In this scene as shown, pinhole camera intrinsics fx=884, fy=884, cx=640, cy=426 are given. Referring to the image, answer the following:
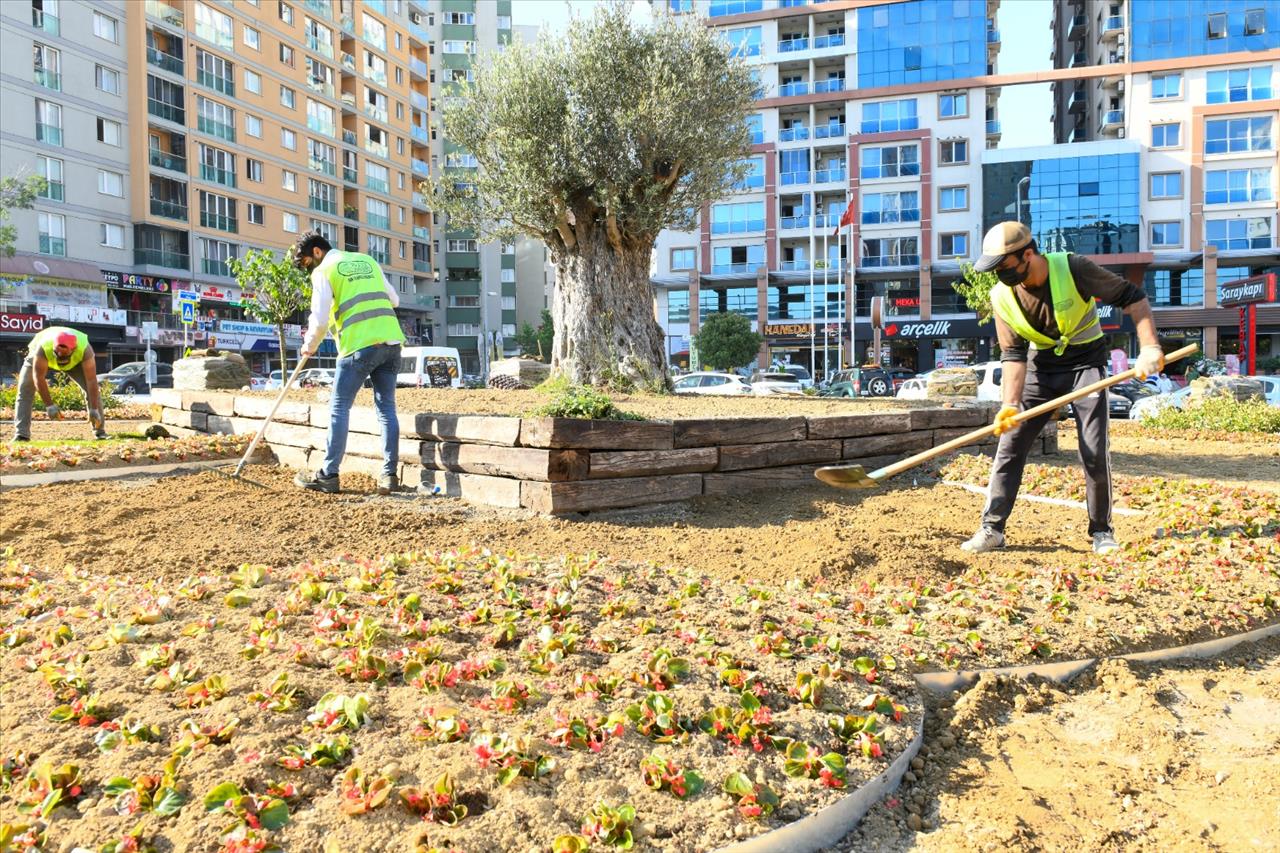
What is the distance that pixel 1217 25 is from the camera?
45656 millimetres

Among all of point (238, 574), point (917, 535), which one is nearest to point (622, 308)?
point (917, 535)

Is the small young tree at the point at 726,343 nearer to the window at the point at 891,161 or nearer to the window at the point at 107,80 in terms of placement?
the window at the point at 891,161

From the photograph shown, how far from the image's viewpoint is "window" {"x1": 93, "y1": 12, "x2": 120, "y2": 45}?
3553 cm

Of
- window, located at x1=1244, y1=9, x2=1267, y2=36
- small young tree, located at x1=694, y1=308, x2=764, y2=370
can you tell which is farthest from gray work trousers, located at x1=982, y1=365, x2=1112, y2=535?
window, located at x1=1244, y1=9, x2=1267, y2=36

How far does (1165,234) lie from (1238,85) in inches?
325

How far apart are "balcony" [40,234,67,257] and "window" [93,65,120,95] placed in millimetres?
6681

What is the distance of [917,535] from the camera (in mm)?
5207

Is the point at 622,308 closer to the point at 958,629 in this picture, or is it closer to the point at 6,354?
the point at 958,629

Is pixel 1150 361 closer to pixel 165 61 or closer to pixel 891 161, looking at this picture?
pixel 165 61

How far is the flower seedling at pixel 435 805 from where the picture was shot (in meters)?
1.98

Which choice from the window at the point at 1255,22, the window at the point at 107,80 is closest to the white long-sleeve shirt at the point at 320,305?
the window at the point at 107,80

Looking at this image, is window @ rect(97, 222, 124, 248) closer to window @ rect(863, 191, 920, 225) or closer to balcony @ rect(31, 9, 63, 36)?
balcony @ rect(31, 9, 63, 36)

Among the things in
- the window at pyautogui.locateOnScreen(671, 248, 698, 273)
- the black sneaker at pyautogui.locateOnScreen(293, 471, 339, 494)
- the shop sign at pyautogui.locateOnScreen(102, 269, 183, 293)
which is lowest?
the black sneaker at pyautogui.locateOnScreen(293, 471, 339, 494)

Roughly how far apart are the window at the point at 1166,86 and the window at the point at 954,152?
9.73 m
